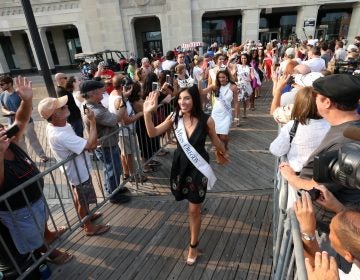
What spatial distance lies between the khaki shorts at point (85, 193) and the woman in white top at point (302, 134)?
2.42 m

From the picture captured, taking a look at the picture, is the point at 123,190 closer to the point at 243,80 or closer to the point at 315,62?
the point at 243,80

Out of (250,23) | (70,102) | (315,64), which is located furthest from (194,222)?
(250,23)

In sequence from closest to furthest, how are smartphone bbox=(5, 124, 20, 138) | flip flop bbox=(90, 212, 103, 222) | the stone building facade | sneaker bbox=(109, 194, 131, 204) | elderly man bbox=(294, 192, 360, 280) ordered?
1. elderly man bbox=(294, 192, 360, 280)
2. smartphone bbox=(5, 124, 20, 138)
3. flip flop bbox=(90, 212, 103, 222)
4. sneaker bbox=(109, 194, 131, 204)
5. the stone building facade

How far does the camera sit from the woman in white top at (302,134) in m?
2.31

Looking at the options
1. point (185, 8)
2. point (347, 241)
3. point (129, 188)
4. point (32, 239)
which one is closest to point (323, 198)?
point (347, 241)

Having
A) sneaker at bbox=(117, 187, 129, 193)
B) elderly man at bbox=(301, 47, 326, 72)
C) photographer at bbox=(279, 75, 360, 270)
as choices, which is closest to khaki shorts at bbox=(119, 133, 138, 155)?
sneaker at bbox=(117, 187, 129, 193)

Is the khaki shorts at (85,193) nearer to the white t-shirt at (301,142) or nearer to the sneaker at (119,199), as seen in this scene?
the sneaker at (119,199)

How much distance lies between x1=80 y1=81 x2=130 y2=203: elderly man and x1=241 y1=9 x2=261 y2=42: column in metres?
23.7

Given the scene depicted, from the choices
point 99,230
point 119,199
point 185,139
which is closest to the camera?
point 185,139

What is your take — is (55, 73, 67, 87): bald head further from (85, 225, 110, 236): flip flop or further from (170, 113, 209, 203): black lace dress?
(170, 113, 209, 203): black lace dress

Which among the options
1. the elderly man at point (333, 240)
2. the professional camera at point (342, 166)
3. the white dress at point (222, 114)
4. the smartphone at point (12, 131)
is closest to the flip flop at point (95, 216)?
the smartphone at point (12, 131)

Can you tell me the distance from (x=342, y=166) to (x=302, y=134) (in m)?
1.34

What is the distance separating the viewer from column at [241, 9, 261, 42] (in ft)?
78.8

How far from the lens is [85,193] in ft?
11.5
